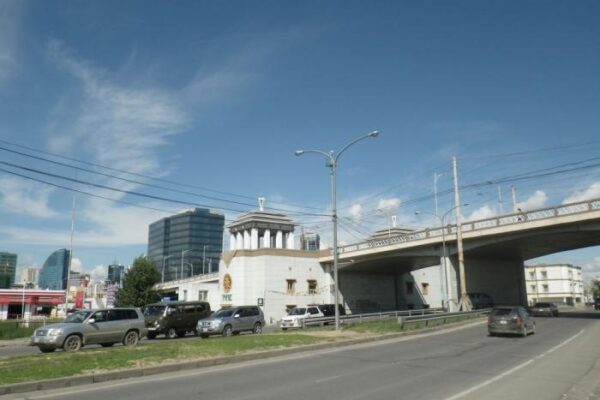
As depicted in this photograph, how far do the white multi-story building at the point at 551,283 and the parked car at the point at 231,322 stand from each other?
117 metres

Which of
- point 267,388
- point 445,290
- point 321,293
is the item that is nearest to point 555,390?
point 267,388

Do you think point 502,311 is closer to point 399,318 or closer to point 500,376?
point 399,318

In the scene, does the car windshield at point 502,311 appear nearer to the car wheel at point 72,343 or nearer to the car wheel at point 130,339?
the car wheel at point 130,339

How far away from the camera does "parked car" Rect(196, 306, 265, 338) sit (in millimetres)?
28797

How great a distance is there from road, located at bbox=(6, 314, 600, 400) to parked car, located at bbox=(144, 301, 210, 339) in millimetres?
13741

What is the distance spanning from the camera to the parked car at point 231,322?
28797 millimetres

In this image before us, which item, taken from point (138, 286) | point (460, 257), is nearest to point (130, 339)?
point (460, 257)

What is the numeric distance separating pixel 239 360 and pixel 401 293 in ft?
184

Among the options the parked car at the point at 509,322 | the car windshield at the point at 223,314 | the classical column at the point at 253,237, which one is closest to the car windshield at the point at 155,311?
the car windshield at the point at 223,314

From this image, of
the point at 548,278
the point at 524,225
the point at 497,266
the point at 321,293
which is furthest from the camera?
the point at 548,278

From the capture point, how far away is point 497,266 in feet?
211

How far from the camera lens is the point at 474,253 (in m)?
56.1

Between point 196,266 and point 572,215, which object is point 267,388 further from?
point 196,266

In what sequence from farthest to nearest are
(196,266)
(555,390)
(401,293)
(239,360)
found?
(196,266)
(401,293)
(239,360)
(555,390)
